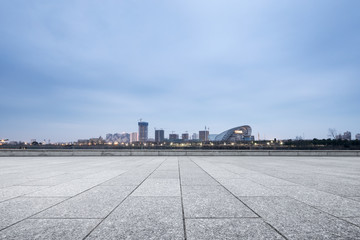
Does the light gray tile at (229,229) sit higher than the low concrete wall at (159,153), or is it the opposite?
the light gray tile at (229,229)

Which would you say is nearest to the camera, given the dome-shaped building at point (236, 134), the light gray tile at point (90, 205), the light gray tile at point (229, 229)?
the light gray tile at point (229, 229)

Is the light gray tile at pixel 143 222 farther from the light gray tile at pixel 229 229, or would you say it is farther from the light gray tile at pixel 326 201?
the light gray tile at pixel 326 201

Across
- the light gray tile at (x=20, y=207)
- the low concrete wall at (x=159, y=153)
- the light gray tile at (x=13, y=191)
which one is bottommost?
the low concrete wall at (x=159, y=153)

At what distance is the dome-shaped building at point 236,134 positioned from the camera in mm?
169875

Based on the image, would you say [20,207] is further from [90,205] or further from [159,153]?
[159,153]

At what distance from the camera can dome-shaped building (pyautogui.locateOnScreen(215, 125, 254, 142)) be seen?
169875mm

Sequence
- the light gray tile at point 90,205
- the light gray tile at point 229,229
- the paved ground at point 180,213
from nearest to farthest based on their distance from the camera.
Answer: the light gray tile at point 229,229, the paved ground at point 180,213, the light gray tile at point 90,205

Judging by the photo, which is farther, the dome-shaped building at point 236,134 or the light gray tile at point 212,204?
the dome-shaped building at point 236,134

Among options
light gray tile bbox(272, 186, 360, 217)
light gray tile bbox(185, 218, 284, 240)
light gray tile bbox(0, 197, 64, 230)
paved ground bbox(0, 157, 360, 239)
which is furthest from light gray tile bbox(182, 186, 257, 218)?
light gray tile bbox(0, 197, 64, 230)

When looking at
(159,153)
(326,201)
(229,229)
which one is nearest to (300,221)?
(229,229)

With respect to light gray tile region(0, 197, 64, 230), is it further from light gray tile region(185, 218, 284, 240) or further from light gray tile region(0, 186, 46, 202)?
light gray tile region(185, 218, 284, 240)

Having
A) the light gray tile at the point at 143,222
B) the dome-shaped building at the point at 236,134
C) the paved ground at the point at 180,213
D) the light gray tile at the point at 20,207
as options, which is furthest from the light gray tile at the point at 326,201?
the dome-shaped building at the point at 236,134

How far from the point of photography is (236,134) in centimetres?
18162

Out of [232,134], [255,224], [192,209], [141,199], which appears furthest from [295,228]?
[232,134]
